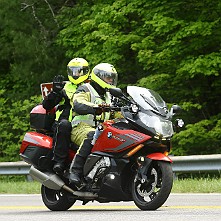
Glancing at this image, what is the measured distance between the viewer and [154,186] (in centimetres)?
959

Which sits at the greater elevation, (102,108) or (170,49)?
(102,108)

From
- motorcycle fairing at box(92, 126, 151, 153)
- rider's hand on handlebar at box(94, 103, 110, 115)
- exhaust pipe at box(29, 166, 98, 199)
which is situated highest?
rider's hand on handlebar at box(94, 103, 110, 115)

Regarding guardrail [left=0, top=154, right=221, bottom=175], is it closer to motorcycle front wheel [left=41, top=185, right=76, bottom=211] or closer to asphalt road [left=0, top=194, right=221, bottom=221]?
asphalt road [left=0, top=194, right=221, bottom=221]

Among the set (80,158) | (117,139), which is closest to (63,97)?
(80,158)

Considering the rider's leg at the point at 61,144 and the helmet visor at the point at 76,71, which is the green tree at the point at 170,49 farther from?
the rider's leg at the point at 61,144

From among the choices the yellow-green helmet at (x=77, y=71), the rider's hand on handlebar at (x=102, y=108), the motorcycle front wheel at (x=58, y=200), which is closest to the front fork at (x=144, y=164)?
the rider's hand on handlebar at (x=102, y=108)

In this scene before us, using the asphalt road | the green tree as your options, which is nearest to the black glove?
the asphalt road

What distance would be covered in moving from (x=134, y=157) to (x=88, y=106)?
817 millimetres

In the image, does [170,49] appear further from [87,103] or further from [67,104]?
[87,103]

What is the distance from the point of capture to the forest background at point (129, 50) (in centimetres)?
2497

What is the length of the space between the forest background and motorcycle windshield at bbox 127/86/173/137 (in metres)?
14.1

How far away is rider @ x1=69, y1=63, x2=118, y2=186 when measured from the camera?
1030cm

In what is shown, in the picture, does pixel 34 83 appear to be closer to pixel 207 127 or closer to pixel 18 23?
pixel 18 23

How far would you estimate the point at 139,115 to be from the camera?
9812mm
